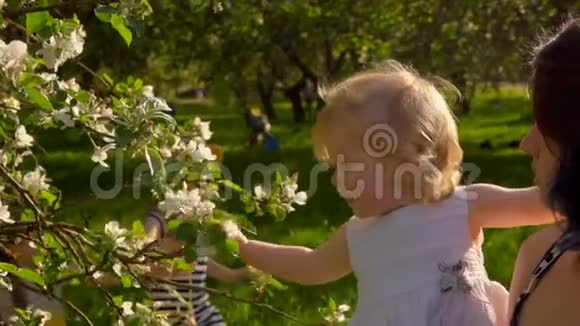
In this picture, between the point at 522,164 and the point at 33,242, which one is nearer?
the point at 33,242

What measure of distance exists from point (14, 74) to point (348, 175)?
747 millimetres

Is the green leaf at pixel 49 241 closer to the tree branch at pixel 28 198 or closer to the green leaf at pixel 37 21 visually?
the tree branch at pixel 28 198

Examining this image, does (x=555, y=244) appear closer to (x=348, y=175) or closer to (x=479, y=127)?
(x=348, y=175)

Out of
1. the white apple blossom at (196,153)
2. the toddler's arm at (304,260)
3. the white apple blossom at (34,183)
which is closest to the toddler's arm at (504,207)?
the toddler's arm at (304,260)

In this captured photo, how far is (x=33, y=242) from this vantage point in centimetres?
357

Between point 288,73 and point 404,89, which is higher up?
point 288,73

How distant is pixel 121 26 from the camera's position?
3066mm

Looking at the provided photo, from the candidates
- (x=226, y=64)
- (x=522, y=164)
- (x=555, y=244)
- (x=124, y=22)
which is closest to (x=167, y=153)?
(x=124, y=22)

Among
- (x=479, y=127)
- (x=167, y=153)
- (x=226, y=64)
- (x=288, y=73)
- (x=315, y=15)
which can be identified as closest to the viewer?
(x=167, y=153)

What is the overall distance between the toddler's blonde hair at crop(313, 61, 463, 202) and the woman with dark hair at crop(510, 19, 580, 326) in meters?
0.50

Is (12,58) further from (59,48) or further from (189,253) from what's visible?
(189,253)

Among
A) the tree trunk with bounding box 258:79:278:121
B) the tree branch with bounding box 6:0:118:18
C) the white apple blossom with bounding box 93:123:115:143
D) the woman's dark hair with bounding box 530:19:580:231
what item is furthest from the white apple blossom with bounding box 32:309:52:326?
the tree trunk with bounding box 258:79:278:121

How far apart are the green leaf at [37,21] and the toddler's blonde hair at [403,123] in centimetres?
66

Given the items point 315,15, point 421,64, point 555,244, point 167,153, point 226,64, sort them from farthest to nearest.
→ point 226,64
point 315,15
point 421,64
point 167,153
point 555,244
